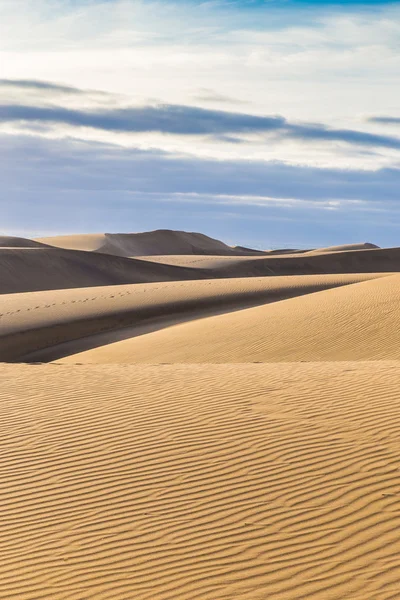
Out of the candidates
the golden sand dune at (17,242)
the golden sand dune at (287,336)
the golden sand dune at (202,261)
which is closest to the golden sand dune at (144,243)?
the golden sand dune at (17,242)

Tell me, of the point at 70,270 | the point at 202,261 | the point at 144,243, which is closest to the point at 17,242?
the point at 202,261

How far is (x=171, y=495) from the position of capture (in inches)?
268

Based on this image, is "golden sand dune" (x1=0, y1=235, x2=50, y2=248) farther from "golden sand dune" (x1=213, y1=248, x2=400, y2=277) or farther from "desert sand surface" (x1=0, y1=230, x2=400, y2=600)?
"desert sand surface" (x1=0, y1=230, x2=400, y2=600)

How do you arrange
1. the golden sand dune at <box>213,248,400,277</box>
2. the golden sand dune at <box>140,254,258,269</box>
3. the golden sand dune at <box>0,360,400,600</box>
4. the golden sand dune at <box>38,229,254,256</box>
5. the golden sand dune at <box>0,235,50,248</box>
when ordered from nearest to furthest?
the golden sand dune at <box>0,360,400,600</box>, the golden sand dune at <box>213,248,400,277</box>, the golden sand dune at <box>140,254,258,269</box>, the golden sand dune at <box>0,235,50,248</box>, the golden sand dune at <box>38,229,254,256</box>

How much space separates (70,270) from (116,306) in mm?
24898

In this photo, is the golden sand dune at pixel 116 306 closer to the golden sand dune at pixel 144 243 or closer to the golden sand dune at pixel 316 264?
the golden sand dune at pixel 316 264

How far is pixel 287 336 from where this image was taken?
20828 millimetres

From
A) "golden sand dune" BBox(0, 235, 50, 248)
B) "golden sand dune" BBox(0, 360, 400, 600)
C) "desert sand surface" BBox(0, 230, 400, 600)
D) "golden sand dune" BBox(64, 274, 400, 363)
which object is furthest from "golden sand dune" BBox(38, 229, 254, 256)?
"golden sand dune" BBox(0, 360, 400, 600)

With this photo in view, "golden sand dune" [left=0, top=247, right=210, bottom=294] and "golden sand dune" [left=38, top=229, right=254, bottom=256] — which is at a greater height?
"golden sand dune" [left=38, top=229, right=254, bottom=256]

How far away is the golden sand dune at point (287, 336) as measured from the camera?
19.1 metres

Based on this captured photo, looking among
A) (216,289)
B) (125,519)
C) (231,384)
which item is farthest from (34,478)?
(216,289)

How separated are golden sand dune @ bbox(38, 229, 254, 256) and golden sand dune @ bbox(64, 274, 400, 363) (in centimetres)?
7668

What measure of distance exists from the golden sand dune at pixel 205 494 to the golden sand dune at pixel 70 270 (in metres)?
39.0

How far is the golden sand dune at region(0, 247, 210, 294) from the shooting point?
50.1 metres
